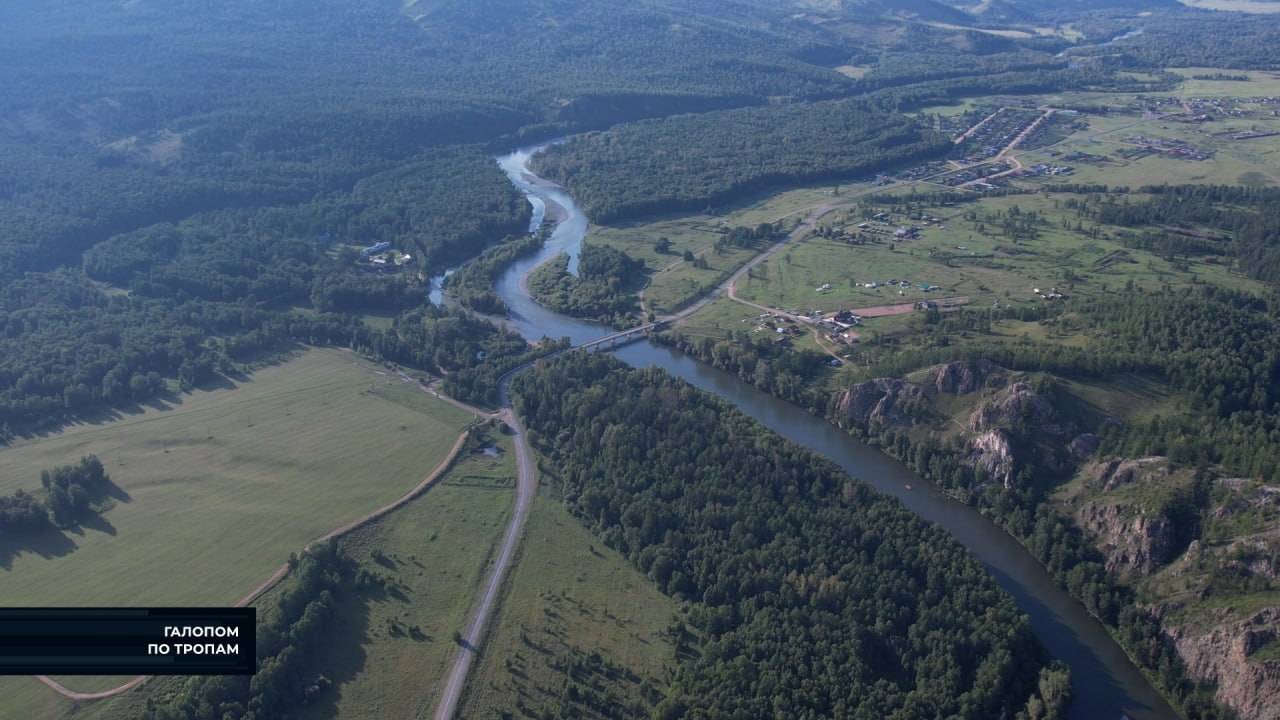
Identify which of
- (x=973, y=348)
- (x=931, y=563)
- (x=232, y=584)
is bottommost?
(x=232, y=584)

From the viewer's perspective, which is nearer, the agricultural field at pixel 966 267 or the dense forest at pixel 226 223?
the dense forest at pixel 226 223

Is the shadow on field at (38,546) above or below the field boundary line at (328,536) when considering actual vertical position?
below

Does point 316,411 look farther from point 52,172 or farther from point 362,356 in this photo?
point 52,172

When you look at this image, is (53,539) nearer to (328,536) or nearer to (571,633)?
(328,536)


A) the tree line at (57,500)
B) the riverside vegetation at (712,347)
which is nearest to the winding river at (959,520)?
the riverside vegetation at (712,347)

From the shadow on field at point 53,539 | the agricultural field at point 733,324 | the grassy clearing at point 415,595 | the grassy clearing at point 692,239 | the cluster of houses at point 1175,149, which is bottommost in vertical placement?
the shadow on field at point 53,539

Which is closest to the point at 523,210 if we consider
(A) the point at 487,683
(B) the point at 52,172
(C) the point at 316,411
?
(C) the point at 316,411
